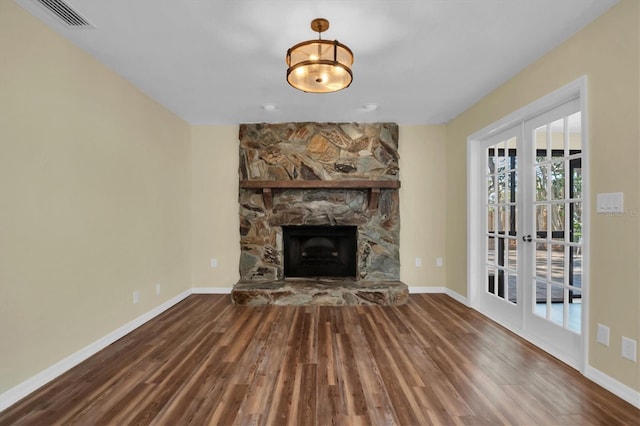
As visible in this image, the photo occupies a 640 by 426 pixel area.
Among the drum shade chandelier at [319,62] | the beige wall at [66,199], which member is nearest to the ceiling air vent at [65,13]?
the beige wall at [66,199]

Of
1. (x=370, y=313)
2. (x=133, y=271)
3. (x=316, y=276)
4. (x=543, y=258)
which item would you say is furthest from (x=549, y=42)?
(x=133, y=271)

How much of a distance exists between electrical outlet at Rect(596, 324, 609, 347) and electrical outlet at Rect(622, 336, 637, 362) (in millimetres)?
101

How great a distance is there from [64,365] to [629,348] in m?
3.81

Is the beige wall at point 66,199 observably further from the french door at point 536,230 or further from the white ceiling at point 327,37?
the french door at point 536,230

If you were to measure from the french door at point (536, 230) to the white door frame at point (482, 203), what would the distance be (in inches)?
0.9

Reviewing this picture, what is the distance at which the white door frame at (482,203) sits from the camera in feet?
6.63

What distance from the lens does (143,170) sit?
3102 mm

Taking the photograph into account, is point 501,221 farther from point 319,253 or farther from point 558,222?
point 319,253

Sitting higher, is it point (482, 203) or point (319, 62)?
point (319, 62)

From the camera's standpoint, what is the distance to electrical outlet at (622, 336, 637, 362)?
5.61 ft

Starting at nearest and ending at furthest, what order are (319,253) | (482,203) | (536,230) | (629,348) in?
(629,348) → (536,230) → (482,203) → (319,253)

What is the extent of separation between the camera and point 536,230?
8.59ft

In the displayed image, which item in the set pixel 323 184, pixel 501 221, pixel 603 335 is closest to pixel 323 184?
pixel 323 184

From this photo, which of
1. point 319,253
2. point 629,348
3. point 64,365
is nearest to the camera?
point 629,348
